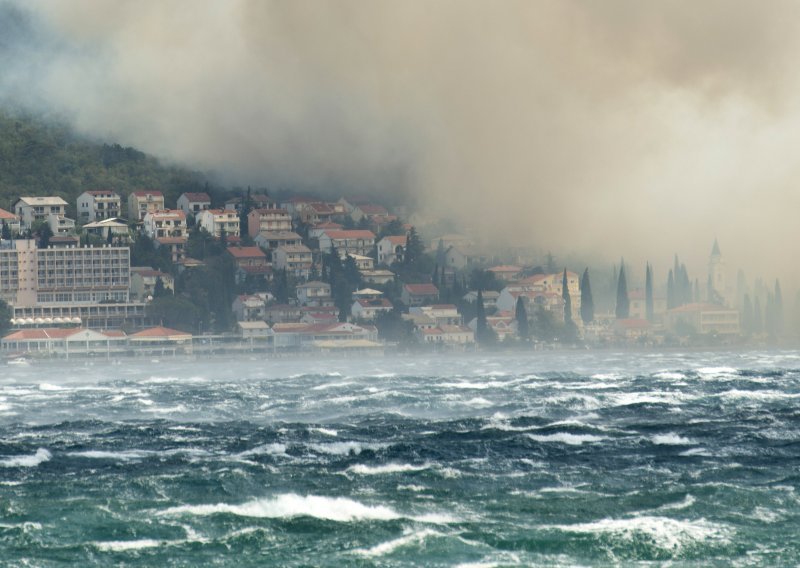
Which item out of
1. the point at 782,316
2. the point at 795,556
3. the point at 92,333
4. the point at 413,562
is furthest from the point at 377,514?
the point at 782,316

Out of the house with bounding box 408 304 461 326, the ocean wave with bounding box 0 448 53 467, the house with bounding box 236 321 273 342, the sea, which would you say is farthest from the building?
the ocean wave with bounding box 0 448 53 467

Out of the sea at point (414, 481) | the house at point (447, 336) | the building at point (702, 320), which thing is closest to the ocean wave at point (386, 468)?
the sea at point (414, 481)

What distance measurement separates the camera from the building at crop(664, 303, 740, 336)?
192 m

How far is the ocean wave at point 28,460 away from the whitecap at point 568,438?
47.4 ft

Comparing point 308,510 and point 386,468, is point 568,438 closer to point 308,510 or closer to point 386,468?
point 386,468

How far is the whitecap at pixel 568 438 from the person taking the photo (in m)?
52.6

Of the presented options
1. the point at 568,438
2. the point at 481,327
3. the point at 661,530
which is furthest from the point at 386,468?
the point at 481,327

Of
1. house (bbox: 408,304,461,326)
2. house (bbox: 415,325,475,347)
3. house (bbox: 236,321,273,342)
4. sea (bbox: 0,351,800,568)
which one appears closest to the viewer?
sea (bbox: 0,351,800,568)

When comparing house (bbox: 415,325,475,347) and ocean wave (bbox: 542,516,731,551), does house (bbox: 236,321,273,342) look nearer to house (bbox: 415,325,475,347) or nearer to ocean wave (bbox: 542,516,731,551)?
house (bbox: 415,325,475,347)

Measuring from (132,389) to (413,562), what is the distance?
190ft

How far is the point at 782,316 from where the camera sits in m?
196

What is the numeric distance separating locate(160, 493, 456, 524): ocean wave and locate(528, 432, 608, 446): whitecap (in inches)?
513

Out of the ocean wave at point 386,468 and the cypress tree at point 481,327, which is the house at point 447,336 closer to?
the cypress tree at point 481,327

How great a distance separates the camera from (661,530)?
37.0 meters
